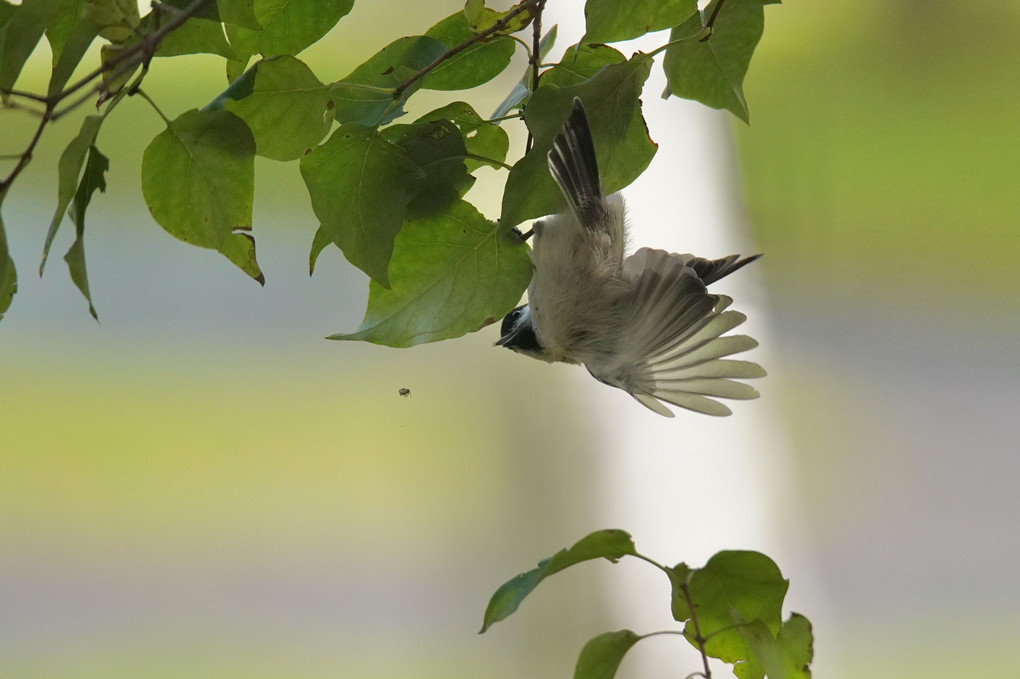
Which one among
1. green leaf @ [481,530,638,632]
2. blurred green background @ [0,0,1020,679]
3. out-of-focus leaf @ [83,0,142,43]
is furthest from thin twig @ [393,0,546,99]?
blurred green background @ [0,0,1020,679]

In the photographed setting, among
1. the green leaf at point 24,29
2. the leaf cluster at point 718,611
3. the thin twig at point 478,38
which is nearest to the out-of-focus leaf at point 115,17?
the green leaf at point 24,29

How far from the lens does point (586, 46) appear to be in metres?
0.52

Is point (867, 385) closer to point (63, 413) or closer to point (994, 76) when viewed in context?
point (994, 76)

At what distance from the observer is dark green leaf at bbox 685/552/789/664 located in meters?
0.50

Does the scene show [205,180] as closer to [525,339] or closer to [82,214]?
[82,214]

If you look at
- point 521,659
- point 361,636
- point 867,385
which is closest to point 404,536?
point 361,636

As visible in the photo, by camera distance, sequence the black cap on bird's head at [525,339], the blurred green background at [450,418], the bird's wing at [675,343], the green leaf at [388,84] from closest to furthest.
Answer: the green leaf at [388,84]
the bird's wing at [675,343]
the black cap on bird's head at [525,339]
the blurred green background at [450,418]

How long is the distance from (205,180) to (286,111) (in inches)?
2.7

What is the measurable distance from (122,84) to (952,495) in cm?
146

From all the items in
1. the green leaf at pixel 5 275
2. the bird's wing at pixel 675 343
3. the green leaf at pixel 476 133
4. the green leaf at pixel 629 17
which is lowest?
the bird's wing at pixel 675 343

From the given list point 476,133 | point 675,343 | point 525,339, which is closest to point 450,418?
point 525,339

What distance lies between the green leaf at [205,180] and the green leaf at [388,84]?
0.08 m

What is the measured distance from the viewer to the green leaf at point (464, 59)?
0.50 metres

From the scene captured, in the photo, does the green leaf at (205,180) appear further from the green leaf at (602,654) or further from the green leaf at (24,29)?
the green leaf at (602,654)
